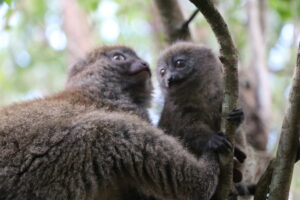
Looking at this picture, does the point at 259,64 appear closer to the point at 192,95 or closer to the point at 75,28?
the point at 192,95

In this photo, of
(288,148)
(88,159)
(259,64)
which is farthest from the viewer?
(259,64)

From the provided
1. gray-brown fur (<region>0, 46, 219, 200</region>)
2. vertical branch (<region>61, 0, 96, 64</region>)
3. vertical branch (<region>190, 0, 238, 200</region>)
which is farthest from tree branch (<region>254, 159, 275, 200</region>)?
vertical branch (<region>61, 0, 96, 64</region>)

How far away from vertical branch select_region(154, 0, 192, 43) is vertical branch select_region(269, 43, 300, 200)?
3533 mm

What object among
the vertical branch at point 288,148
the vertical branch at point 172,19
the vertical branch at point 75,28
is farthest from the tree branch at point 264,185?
the vertical branch at point 75,28

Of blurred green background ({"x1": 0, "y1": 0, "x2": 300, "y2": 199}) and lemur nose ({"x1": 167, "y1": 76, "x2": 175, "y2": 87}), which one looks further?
blurred green background ({"x1": 0, "y1": 0, "x2": 300, "y2": 199})

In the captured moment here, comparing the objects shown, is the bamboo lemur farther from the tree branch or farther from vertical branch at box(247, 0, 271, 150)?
vertical branch at box(247, 0, 271, 150)

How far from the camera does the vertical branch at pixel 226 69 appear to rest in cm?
480

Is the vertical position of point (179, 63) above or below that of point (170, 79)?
above

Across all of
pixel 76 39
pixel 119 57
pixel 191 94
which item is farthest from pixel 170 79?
pixel 76 39

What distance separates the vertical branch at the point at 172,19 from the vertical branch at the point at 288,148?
11.6 ft

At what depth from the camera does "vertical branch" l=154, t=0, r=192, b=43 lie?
8164mm

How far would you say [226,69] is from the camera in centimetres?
502

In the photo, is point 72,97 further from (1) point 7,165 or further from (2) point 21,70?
(2) point 21,70

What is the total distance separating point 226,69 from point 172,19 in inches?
132
